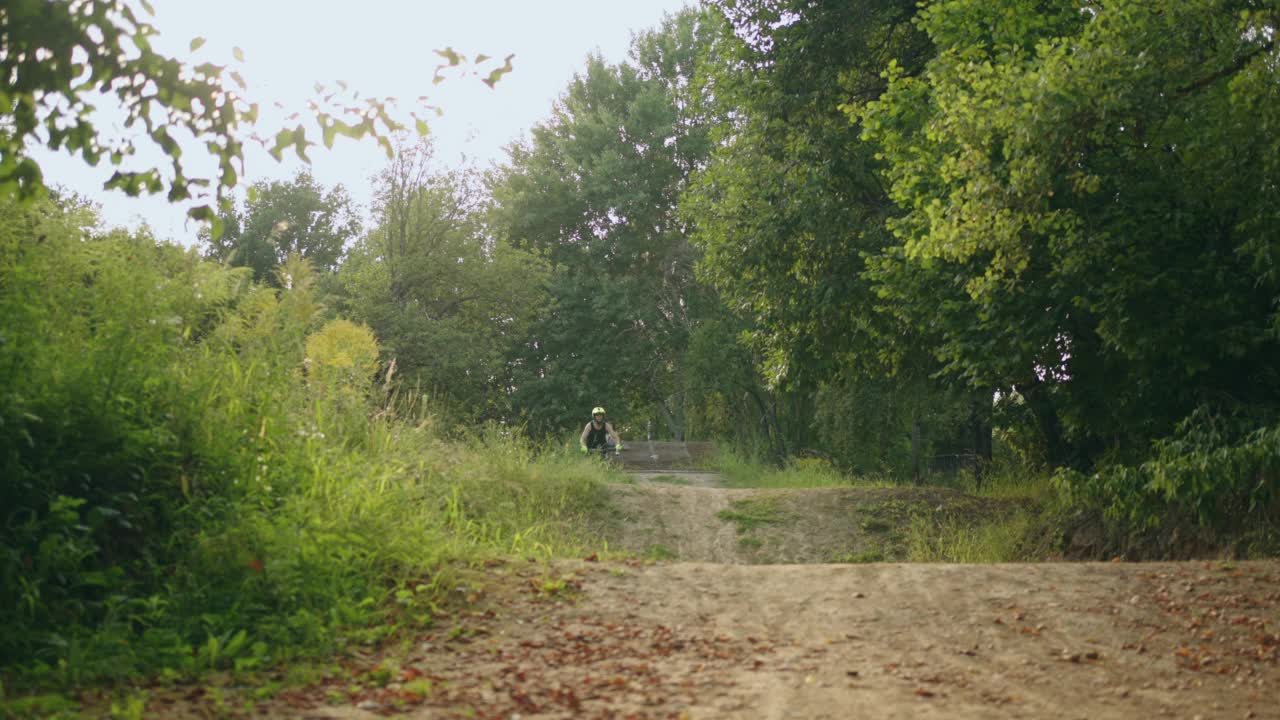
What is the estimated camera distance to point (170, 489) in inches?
249

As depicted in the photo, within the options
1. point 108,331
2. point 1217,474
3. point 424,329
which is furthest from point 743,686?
point 424,329

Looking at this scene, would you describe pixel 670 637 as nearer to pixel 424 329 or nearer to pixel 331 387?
pixel 331 387

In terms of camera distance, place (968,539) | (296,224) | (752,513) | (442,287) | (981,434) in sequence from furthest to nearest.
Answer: (296,224) < (442,287) < (981,434) < (752,513) < (968,539)

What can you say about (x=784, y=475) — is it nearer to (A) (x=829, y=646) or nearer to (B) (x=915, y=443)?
(B) (x=915, y=443)

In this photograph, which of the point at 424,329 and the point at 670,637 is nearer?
the point at 670,637

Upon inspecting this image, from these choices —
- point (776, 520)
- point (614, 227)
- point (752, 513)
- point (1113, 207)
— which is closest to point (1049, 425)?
point (776, 520)

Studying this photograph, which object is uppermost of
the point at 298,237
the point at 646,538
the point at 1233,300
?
the point at 298,237

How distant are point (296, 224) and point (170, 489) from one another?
4584cm

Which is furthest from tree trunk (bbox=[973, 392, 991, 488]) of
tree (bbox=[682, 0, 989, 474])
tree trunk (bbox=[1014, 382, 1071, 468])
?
tree trunk (bbox=[1014, 382, 1071, 468])

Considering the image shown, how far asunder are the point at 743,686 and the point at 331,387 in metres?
4.67

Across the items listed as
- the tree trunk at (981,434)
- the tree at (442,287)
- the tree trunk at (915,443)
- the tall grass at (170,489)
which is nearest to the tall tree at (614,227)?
the tree at (442,287)

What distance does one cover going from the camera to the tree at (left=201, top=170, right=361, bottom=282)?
4691 cm

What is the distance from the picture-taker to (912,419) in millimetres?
22156

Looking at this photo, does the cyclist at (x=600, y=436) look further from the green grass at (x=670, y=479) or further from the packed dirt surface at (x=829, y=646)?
the packed dirt surface at (x=829, y=646)
